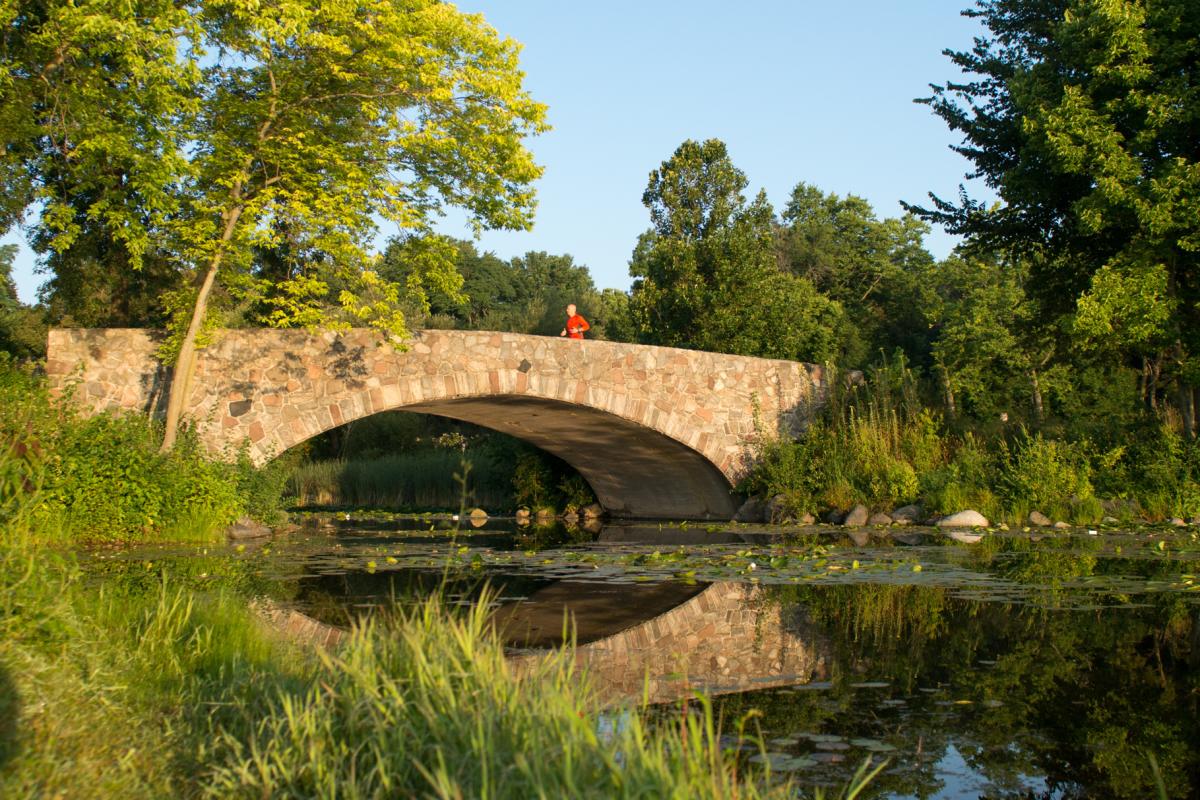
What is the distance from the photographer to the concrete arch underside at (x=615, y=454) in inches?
656

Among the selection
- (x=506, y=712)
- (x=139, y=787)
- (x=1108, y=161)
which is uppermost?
(x=1108, y=161)

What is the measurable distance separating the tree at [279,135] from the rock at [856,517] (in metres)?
5.93

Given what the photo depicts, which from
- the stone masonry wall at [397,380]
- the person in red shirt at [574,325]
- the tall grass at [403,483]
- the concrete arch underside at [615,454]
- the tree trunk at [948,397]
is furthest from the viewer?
the tall grass at [403,483]

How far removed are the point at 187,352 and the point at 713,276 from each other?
14.0 meters

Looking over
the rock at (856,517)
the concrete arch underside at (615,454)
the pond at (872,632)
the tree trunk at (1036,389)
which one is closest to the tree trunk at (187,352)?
the pond at (872,632)

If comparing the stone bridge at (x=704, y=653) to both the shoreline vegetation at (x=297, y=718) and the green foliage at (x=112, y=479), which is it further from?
the green foliage at (x=112, y=479)

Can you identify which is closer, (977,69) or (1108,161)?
(1108,161)

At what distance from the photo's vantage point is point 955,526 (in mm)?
13609

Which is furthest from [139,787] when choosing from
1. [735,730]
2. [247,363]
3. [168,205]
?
[247,363]

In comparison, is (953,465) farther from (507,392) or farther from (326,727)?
(326,727)

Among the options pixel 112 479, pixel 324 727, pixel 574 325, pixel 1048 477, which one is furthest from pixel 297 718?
pixel 574 325

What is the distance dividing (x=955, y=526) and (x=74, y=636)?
11448mm

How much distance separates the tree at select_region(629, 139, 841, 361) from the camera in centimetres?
2381

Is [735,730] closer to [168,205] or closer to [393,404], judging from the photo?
[168,205]
